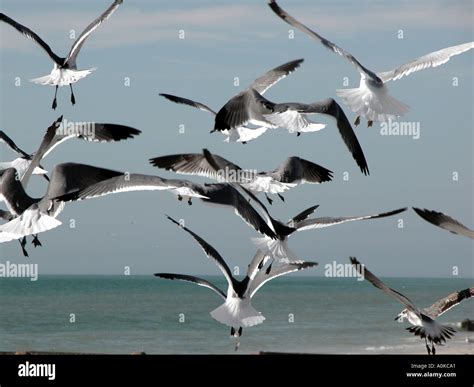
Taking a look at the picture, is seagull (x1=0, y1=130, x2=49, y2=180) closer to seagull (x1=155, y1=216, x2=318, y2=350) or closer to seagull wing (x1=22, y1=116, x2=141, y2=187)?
seagull wing (x1=22, y1=116, x2=141, y2=187)

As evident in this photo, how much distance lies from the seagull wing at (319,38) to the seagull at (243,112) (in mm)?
659

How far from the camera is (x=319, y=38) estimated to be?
8930 mm

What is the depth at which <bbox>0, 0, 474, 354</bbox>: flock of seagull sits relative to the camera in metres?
7.90

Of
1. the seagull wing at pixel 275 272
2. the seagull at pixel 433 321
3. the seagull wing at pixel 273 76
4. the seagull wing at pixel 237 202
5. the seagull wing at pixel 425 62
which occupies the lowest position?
the seagull at pixel 433 321

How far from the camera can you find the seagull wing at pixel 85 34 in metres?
9.94

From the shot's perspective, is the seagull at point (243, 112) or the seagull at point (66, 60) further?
the seagull at point (66, 60)

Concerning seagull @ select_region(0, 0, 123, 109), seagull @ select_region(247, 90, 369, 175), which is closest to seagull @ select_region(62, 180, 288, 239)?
seagull @ select_region(247, 90, 369, 175)

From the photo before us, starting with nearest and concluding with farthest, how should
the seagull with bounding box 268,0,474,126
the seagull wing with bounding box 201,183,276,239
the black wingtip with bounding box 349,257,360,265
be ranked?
the black wingtip with bounding box 349,257,360,265, the seagull wing with bounding box 201,183,276,239, the seagull with bounding box 268,0,474,126

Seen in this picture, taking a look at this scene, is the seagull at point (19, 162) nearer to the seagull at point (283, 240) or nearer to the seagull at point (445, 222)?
the seagull at point (283, 240)

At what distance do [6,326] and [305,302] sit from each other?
8452mm

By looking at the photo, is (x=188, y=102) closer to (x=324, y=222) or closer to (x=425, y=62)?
(x=425, y=62)

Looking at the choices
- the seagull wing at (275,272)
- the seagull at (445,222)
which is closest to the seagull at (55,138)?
the seagull wing at (275,272)
